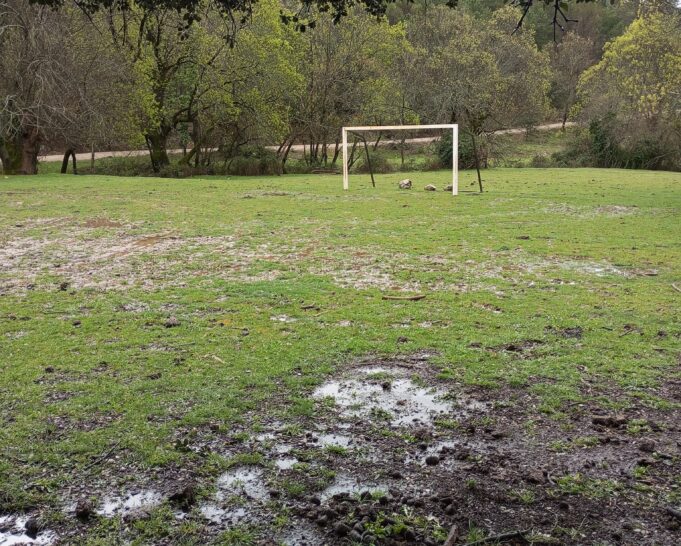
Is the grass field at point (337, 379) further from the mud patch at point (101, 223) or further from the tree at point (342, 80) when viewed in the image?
the tree at point (342, 80)

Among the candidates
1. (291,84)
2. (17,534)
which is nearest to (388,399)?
(17,534)

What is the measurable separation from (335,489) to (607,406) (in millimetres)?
2009

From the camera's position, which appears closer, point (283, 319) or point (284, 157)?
point (283, 319)

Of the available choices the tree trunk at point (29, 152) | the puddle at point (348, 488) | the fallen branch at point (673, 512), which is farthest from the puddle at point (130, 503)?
the tree trunk at point (29, 152)

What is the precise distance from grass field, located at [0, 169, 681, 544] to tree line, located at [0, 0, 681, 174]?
38.9 ft

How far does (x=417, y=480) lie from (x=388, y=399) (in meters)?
1.12

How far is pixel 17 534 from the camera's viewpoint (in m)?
3.01

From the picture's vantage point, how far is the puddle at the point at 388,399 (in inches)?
166

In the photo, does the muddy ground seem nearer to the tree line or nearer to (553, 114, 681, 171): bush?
the tree line

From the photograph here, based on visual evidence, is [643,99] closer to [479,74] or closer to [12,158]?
[479,74]

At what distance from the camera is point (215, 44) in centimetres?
2569

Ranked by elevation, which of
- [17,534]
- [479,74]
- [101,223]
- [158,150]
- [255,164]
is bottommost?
[17,534]

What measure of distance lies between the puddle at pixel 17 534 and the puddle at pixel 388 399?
1880 mm

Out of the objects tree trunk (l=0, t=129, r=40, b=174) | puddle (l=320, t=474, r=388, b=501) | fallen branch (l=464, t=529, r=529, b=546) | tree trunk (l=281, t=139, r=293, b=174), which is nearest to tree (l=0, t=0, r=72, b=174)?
tree trunk (l=0, t=129, r=40, b=174)
